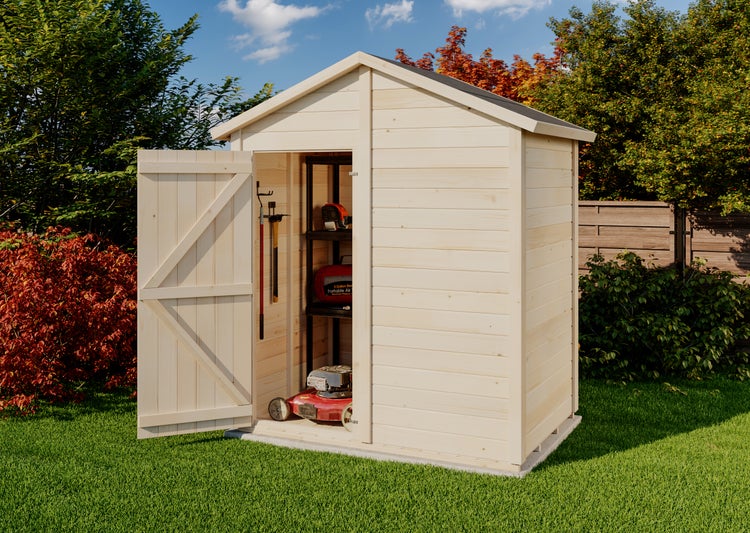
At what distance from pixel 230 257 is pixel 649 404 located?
4.21 m

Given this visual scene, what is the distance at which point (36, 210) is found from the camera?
33.4 feet

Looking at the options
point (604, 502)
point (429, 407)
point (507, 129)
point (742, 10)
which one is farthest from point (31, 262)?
point (742, 10)

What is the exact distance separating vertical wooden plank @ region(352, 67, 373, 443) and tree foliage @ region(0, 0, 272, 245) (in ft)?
13.7

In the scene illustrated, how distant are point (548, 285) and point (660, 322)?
10.3 ft

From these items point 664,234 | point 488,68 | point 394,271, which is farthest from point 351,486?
point 488,68

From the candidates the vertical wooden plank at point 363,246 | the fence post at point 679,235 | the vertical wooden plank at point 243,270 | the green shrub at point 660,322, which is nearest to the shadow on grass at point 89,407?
the vertical wooden plank at point 243,270

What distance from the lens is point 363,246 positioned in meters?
6.16

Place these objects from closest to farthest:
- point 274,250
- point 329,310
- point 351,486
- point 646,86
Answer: point 351,486 → point 274,250 → point 329,310 → point 646,86

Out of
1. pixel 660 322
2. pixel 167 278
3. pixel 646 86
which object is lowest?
pixel 660 322

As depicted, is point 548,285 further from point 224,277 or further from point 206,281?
point 206,281

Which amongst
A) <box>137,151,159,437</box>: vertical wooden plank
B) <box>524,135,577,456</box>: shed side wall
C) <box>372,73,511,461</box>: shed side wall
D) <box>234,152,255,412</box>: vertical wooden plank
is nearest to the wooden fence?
<box>524,135,577,456</box>: shed side wall

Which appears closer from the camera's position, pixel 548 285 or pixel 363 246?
pixel 363 246

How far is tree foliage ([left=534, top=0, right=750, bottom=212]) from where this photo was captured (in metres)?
10.1

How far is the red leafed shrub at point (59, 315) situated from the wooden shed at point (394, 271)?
1.93m
